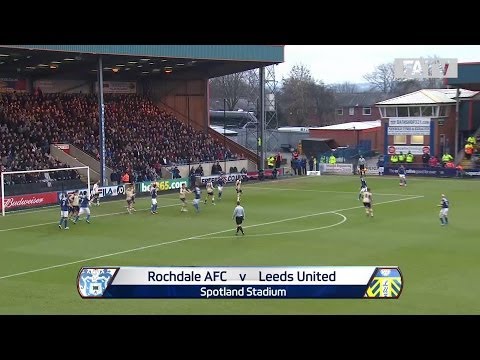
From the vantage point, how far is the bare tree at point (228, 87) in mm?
120562

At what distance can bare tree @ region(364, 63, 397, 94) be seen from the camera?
5443 inches

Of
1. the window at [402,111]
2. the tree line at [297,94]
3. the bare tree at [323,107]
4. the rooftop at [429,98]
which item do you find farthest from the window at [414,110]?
the bare tree at [323,107]

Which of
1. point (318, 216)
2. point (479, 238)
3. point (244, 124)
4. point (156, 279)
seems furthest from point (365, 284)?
point (244, 124)

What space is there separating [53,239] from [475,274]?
686 inches

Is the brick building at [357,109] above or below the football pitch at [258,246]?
above

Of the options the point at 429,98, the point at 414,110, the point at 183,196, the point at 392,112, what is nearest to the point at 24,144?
the point at 183,196

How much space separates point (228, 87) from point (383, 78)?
1382 inches

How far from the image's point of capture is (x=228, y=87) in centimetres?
12262

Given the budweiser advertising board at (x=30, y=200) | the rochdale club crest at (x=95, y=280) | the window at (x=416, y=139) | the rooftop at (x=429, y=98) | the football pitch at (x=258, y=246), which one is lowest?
the football pitch at (x=258, y=246)

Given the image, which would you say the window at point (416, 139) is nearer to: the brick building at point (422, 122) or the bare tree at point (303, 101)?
the brick building at point (422, 122)

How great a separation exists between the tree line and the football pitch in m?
62.9

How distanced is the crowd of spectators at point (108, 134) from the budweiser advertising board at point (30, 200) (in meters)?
4.80

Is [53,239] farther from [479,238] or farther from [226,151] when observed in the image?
[226,151]

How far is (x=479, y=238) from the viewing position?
2995cm
